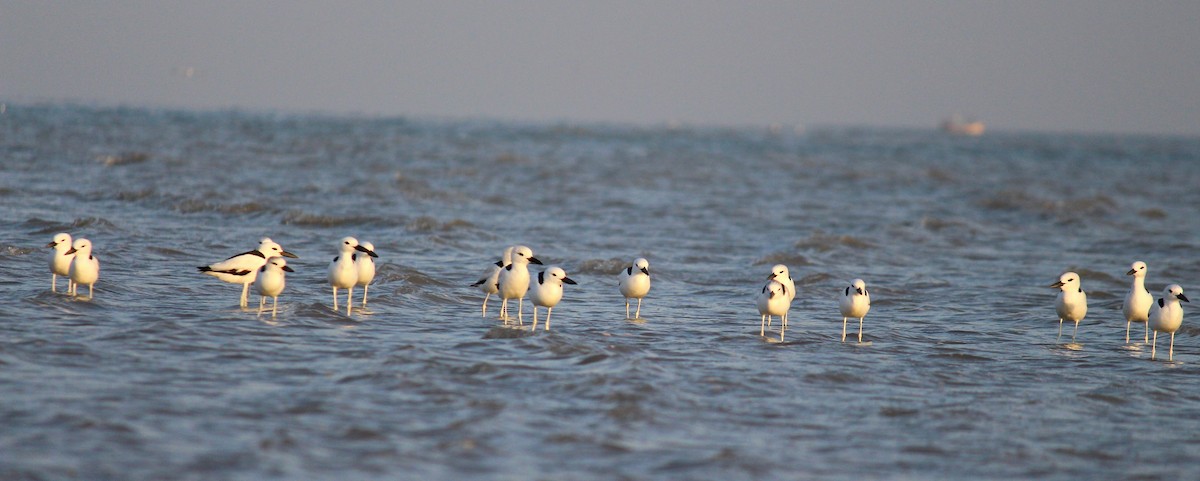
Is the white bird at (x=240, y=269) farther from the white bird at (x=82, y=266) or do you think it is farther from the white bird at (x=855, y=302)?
the white bird at (x=855, y=302)

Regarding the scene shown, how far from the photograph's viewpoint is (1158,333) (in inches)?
523

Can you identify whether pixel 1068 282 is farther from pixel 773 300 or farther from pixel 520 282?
pixel 520 282

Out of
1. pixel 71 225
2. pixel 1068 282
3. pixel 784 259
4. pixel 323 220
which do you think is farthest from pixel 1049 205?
pixel 71 225

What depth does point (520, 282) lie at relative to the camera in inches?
457

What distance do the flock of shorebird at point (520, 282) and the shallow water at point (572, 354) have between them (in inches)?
12.5

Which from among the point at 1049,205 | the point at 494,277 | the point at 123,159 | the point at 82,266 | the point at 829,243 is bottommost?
the point at 82,266

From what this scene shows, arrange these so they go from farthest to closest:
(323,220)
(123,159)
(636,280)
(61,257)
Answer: (123,159)
(323,220)
(636,280)
(61,257)

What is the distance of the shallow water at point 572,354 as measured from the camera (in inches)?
289

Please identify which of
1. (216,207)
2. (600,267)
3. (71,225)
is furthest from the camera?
(216,207)

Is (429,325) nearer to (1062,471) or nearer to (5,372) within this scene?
(5,372)

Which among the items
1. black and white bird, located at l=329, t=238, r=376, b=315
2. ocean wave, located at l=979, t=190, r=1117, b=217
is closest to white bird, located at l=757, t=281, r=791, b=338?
black and white bird, located at l=329, t=238, r=376, b=315

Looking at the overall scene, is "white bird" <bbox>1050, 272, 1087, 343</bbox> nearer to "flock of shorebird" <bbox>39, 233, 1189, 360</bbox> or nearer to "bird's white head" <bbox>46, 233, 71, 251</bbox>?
"flock of shorebird" <bbox>39, 233, 1189, 360</bbox>

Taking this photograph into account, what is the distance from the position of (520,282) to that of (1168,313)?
6507 mm

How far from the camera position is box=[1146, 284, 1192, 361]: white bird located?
37.7ft
